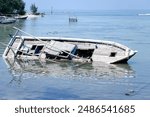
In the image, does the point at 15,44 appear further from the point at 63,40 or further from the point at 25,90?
the point at 25,90

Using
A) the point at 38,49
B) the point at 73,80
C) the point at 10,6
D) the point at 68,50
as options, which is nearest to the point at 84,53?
the point at 68,50

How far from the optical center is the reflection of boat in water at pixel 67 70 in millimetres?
32625

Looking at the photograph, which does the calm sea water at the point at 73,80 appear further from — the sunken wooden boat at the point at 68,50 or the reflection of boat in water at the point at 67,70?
the sunken wooden boat at the point at 68,50

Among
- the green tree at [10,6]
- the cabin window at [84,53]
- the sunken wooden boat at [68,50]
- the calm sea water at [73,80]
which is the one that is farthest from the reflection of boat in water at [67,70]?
the green tree at [10,6]

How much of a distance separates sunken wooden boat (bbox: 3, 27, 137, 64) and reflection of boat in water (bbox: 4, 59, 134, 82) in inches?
31.9

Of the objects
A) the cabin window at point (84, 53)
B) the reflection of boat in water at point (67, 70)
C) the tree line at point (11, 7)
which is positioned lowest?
the tree line at point (11, 7)

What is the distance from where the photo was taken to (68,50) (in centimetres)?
3881

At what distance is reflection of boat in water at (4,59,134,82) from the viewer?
32.6m

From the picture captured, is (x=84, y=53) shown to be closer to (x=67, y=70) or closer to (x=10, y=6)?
(x=67, y=70)

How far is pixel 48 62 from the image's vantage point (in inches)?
1531

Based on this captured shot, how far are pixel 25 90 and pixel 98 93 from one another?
190 inches

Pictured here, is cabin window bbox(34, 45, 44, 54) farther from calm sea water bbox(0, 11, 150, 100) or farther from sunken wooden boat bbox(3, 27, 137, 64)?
calm sea water bbox(0, 11, 150, 100)

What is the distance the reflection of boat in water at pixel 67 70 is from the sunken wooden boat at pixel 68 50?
0.81 meters

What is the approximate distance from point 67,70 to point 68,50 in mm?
4059
